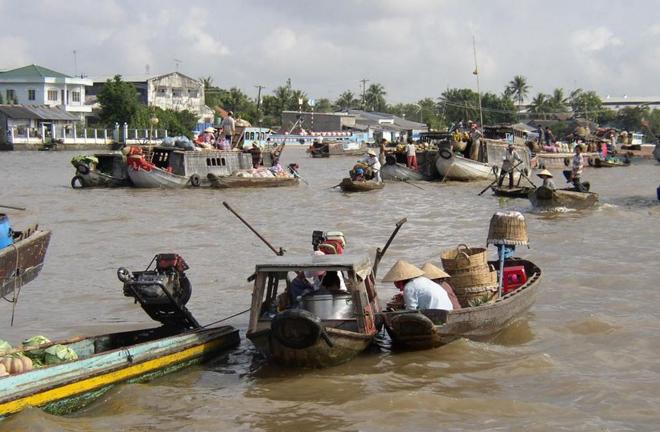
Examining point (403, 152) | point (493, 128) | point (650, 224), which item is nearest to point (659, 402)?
point (650, 224)

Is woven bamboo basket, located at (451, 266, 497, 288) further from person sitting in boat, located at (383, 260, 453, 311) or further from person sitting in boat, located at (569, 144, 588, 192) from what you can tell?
person sitting in boat, located at (569, 144, 588, 192)

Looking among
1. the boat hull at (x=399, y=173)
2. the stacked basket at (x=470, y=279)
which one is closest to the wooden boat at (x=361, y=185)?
the boat hull at (x=399, y=173)

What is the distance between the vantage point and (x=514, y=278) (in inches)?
394

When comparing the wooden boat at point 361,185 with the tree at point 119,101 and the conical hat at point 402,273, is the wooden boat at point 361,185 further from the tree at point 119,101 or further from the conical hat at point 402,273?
the tree at point 119,101

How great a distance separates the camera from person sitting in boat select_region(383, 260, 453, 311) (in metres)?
7.93

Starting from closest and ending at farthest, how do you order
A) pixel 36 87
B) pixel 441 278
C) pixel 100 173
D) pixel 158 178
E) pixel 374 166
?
1. pixel 441 278
2. pixel 158 178
3. pixel 374 166
4. pixel 100 173
5. pixel 36 87

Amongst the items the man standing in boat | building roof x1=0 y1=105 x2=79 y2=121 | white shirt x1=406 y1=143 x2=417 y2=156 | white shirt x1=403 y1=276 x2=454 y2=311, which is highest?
building roof x1=0 y1=105 x2=79 y2=121

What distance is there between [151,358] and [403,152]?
81.1ft

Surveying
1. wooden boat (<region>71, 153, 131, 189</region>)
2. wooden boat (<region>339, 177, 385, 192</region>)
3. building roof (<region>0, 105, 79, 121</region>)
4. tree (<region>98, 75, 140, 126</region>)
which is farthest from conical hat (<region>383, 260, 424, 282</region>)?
tree (<region>98, 75, 140, 126</region>)

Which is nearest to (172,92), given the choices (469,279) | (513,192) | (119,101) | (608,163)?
(119,101)

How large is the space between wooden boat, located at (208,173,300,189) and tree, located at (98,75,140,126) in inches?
1431

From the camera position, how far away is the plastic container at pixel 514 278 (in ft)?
32.5

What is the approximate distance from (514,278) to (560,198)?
33.3 feet

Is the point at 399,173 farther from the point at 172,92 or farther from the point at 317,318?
the point at 172,92
